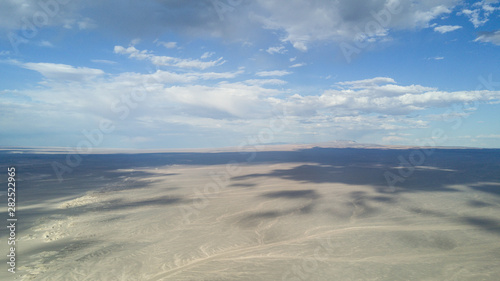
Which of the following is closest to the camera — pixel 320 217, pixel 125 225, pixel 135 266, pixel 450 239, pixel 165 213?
pixel 135 266

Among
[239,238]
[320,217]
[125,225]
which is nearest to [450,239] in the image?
[320,217]

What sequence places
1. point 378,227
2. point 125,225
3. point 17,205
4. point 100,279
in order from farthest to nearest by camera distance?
point 17,205 → point 125,225 → point 378,227 → point 100,279

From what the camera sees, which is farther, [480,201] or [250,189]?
[250,189]

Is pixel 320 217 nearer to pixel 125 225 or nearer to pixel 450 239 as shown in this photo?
pixel 450 239

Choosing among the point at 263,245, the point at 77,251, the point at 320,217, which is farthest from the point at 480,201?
the point at 77,251

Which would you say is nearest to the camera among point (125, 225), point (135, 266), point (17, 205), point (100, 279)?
point (100, 279)

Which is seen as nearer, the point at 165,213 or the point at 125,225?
the point at 125,225

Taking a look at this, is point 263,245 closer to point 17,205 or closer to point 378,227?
point 378,227

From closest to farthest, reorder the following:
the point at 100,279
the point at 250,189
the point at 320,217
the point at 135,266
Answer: the point at 100,279 → the point at 135,266 → the point at 320,217 → the point at 250,189

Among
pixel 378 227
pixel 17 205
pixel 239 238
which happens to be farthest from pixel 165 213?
pixel 378 227
